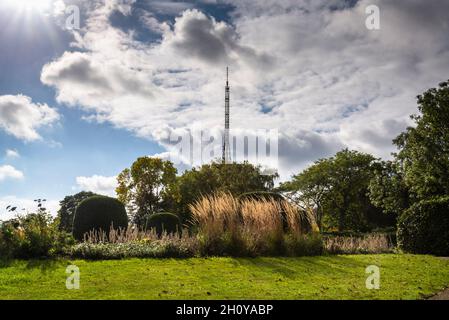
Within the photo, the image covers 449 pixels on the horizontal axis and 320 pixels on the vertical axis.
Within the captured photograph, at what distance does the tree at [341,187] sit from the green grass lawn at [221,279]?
28.3 metres

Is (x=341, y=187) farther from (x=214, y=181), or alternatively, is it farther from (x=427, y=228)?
(x=427, y=228)

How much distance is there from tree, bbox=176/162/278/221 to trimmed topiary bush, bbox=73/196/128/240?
19.2 metres

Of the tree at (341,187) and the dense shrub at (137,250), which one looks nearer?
the dense shrub at (137,250)

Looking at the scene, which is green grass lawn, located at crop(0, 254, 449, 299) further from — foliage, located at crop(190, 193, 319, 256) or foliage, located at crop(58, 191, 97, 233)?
foliage, located at crop(58, 191, 97, 233)

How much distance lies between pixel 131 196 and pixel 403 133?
75.4ft

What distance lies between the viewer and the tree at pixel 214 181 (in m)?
37.5

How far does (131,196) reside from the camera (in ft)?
125

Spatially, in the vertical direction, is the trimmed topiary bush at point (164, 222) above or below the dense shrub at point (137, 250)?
above

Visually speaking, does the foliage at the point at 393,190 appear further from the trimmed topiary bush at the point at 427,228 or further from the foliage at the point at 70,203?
the foliage at the point at 70,203

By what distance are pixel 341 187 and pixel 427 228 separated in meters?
24.9

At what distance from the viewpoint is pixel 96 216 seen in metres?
17.3

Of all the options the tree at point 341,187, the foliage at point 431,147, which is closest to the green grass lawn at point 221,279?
the foliage at point 431,147

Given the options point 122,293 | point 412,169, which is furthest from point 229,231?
point 412,169

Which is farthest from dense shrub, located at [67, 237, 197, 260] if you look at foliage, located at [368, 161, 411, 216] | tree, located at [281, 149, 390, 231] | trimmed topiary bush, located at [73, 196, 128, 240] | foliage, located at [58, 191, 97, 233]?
foliage, located at [58, 191, 97, 233]
